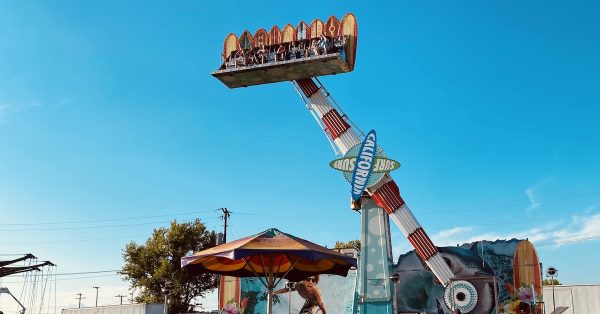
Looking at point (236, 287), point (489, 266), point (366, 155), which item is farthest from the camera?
point (236, 287)

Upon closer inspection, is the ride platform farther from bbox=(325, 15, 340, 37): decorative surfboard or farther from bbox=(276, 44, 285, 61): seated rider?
bbox=(325, 15, 340, 37): decorative surfboard

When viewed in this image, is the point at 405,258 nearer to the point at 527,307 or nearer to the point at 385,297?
the point at 385,297

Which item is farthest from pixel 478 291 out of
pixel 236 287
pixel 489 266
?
pixel 236 287

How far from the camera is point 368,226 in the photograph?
3173 centimetres

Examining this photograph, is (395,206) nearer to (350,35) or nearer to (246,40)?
(350,35)

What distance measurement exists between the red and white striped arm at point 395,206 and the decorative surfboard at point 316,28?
14.5 ft

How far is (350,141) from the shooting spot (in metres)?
33.3

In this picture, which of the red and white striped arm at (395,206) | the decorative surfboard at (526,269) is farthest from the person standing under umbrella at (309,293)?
the decorative surfboard at (526,269)

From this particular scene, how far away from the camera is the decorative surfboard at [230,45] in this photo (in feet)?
117

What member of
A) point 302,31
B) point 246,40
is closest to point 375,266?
point 302,31

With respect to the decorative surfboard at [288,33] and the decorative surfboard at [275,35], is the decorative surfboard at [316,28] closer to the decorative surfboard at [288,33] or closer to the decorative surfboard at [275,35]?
the decorative surfboard at [288,33]

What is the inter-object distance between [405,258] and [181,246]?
75.8 ft

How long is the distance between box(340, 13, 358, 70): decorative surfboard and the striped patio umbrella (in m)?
20.2

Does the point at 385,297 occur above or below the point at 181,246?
below
